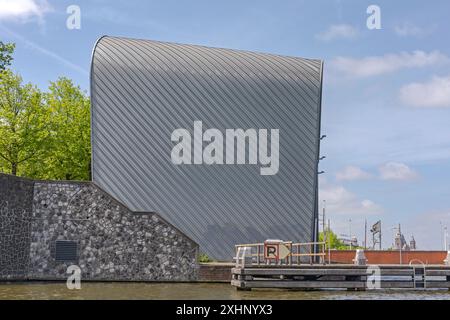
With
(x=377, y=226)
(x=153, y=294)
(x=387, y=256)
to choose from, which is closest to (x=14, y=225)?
(x=153, y=294)

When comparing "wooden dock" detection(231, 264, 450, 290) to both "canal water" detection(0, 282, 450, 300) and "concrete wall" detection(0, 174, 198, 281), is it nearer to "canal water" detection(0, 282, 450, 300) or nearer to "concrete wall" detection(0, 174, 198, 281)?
"canal water" detection(0, 282, 450, 300)

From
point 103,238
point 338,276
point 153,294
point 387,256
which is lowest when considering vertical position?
point 387,256

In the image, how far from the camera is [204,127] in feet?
129

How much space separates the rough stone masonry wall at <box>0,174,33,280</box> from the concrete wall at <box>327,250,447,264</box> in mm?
34664

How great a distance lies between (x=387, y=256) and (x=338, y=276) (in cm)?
3815

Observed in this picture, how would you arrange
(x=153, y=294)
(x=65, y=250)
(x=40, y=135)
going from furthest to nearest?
(x=40, y=135) → (x=65, y=250) → (x=153, y=294)

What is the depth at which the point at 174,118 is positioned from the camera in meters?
39.5

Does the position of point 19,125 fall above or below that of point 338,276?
above

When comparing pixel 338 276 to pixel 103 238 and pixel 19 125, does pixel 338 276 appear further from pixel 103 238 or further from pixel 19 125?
pixel 19 125

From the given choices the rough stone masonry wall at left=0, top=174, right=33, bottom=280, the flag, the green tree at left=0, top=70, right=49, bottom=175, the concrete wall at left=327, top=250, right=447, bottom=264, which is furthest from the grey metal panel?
the flag

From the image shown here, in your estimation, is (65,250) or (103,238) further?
(103,238)

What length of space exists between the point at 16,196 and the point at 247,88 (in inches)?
737

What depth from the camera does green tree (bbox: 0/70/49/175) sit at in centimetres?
4166
